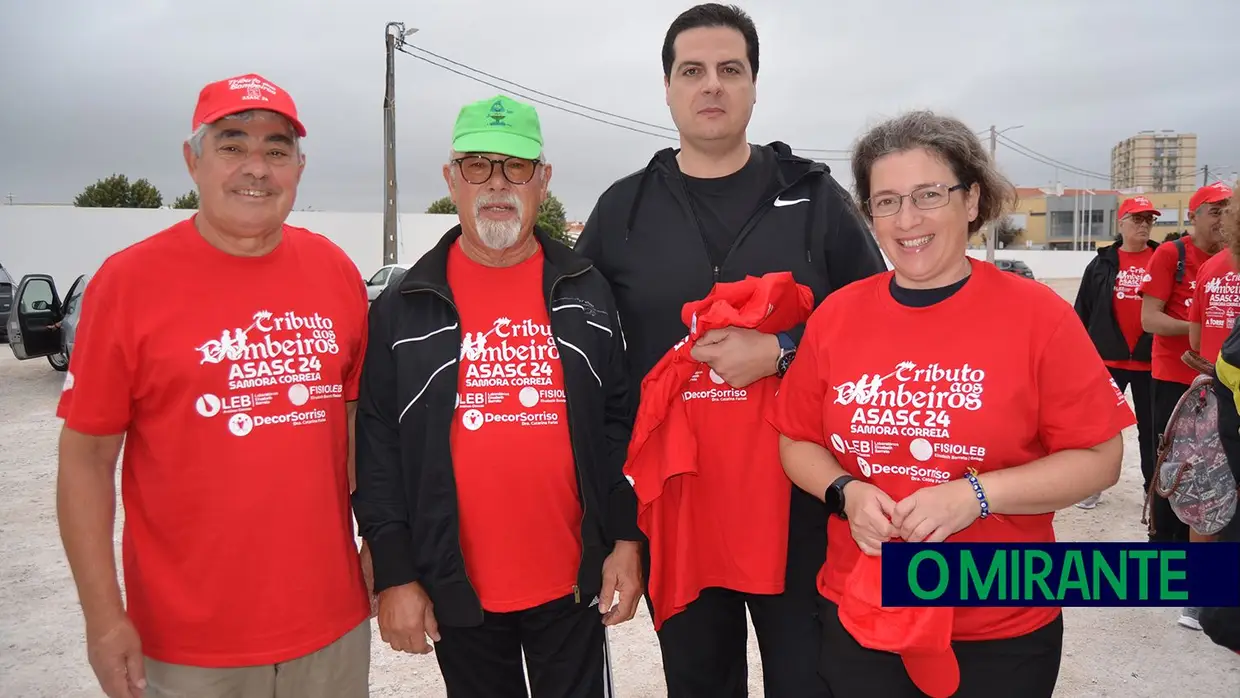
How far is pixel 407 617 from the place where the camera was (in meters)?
2.41

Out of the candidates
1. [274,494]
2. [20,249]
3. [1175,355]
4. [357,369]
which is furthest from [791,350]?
[20,249]

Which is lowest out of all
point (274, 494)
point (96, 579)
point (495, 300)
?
point (96, 579)

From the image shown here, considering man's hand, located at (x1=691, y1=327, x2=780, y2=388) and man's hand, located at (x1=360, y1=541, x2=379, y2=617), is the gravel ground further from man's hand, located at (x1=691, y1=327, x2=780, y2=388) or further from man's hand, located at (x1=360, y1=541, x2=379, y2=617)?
man's hand, located at (x1=691, y1=327, x2=780, y2=388)

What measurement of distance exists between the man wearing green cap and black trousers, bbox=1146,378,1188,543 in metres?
3.76

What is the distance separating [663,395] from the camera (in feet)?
8.09

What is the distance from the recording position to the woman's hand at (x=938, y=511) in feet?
6.09

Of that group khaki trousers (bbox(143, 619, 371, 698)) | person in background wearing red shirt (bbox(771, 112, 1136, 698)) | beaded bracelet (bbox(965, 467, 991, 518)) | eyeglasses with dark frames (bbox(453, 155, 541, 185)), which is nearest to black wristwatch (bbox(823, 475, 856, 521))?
person in background wearing red shirt (bbox(771, 112, 1136, 698))

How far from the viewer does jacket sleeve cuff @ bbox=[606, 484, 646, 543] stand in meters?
2.56

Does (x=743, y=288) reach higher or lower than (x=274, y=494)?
higher

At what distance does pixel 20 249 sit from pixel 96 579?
31.5 metres

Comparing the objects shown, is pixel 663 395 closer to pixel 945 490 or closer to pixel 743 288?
pixel 743 288

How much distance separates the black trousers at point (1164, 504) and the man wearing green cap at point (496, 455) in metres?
3.76

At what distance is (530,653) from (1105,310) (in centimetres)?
584

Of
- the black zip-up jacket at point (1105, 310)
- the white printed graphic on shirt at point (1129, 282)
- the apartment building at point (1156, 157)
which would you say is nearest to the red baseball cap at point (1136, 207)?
the black zip-up jacket at point (1105, 310)
